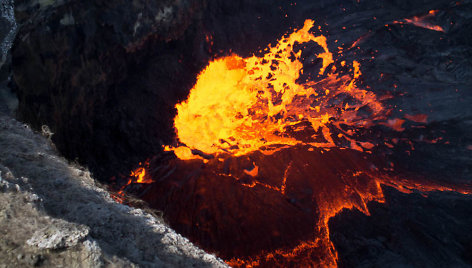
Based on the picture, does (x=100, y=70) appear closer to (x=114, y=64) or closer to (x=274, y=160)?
(x=114, y=64)

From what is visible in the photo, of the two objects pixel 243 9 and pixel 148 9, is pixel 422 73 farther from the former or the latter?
pixel 148 9

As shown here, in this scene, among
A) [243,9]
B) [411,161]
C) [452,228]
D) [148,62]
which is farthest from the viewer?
[243,9]

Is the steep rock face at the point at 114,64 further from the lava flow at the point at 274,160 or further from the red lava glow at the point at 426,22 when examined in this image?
the red lava glow at the point at 426,22

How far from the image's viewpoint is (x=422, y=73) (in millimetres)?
3826

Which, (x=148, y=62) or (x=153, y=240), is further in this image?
(x=148, y=62)

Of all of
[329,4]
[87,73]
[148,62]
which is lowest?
[87,73]

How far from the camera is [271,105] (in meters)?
3.62

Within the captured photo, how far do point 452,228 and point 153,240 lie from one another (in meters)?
2.99

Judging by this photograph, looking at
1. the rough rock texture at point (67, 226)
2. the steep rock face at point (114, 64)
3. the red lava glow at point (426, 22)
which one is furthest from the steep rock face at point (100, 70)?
the red lava glow at point (426, 22)

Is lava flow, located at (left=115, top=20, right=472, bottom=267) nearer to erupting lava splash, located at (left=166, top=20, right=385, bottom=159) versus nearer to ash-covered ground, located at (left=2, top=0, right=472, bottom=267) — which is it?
erupting lava splash, located at (left=166, top=20, right=385, bottom=159)

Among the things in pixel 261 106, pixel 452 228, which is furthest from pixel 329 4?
pixel 452 228

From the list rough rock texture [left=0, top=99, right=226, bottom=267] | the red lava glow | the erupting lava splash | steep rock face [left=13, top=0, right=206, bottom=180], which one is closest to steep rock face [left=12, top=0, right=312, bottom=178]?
steep rock face [left=13, top=0, right=206, bottom=180]

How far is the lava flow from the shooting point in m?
2.58

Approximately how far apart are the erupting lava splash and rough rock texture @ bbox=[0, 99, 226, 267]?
5.56 ft
